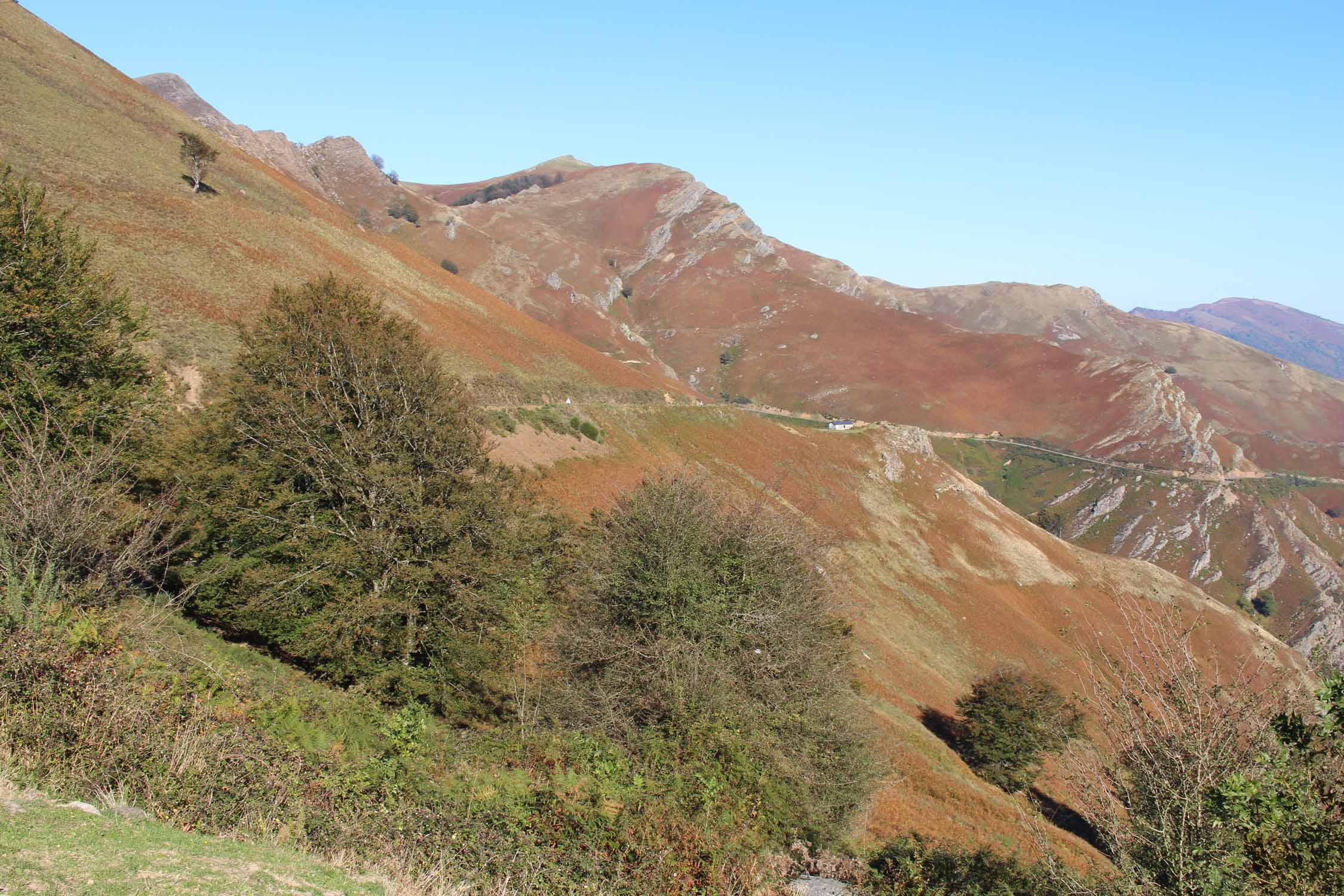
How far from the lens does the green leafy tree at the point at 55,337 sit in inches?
675

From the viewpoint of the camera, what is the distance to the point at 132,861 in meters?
5.98

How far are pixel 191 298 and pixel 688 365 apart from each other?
141 meters

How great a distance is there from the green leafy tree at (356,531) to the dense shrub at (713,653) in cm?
236

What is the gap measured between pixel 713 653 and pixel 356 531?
8576mm

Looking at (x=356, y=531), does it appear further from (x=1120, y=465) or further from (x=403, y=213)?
(x=1120, y=465)

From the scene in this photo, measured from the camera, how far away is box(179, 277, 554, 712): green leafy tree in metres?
15.5

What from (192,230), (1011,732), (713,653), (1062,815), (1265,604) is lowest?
(1062,815)

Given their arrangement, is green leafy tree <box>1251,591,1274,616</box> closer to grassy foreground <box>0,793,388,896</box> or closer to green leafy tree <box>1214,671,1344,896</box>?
green leafy tree <box>1214,671,1344,896</box>

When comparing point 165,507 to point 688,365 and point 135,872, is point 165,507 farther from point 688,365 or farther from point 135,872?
point 688,365

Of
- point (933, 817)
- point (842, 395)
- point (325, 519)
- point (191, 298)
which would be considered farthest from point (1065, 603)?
point (842, 395)

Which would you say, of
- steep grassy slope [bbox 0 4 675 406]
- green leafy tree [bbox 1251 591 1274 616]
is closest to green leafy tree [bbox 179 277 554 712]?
steep grassy slope [bbox 0 4 675 406]

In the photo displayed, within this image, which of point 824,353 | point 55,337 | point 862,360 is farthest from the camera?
point 824,353

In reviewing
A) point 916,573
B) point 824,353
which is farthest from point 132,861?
point 824,353

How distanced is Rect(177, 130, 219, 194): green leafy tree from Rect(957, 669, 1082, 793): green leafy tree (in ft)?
205
